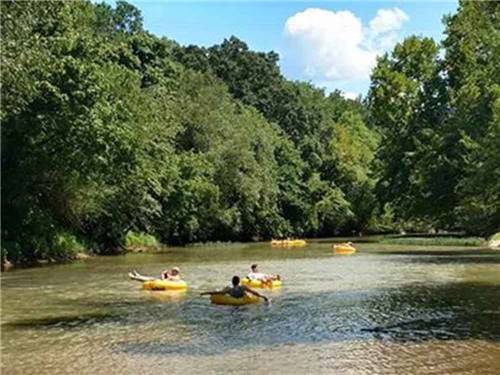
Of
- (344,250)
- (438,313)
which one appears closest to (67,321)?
(438,313)

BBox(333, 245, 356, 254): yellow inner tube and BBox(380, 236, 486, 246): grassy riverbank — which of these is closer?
BBox(333, 245, 356, 254): yellow inner tube

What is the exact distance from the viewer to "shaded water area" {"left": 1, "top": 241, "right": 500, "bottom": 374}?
542 inches

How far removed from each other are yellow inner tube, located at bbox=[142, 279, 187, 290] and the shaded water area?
397mm

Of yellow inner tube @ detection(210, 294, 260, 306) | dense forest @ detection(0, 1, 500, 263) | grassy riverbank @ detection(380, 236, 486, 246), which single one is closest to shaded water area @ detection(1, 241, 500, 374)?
yellow inner tube @ detection(210, 294, 260, 306)

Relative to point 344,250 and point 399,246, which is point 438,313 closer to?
point 344,250

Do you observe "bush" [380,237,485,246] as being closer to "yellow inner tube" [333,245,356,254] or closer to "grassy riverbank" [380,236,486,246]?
"grassy riverbank" [380,236,486,246]

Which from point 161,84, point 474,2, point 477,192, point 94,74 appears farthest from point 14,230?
point 474,2

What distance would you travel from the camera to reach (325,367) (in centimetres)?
1342

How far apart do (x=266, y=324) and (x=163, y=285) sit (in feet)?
24.0

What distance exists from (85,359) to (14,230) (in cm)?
2306

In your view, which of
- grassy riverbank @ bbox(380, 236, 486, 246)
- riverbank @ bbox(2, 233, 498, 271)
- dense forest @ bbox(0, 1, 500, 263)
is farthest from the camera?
grassy riverbank @ bbox(380, 236, 486, 246)

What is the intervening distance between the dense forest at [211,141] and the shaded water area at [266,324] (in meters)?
6.29

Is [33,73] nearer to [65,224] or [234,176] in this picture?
[65,224]

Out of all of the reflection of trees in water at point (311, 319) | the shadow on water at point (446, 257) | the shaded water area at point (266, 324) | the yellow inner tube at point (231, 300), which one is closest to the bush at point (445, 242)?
the shadow on water at point (446, 257)
